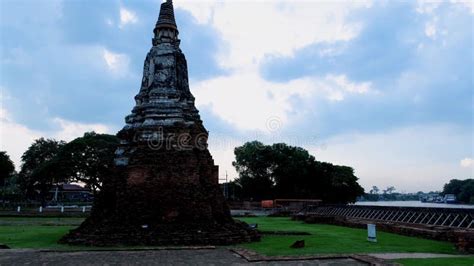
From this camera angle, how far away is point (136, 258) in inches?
440

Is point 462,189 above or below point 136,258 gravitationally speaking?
above

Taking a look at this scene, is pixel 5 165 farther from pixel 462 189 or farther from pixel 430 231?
pixel 462 189

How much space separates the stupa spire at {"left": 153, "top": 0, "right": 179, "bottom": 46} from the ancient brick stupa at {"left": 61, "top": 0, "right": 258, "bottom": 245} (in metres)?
0.50

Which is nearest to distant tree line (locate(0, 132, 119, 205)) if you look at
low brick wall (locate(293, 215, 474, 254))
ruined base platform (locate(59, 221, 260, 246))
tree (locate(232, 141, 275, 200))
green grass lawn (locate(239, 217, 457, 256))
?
tree (locate(232, 141, 275, 200))

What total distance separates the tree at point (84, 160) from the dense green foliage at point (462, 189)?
219 ft

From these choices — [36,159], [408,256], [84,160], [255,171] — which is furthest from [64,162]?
[408,256]

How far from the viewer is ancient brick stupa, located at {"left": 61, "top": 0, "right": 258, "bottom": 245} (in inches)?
573

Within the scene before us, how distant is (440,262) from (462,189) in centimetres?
8752

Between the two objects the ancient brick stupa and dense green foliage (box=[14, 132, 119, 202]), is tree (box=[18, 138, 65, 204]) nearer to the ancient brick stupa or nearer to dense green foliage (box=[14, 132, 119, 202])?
dense green foliage (box=[14, 132, 119, 202])

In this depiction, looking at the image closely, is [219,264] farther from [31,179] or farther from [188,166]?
[31,179]

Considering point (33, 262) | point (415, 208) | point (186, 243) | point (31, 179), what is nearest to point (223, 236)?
point (186, 243)

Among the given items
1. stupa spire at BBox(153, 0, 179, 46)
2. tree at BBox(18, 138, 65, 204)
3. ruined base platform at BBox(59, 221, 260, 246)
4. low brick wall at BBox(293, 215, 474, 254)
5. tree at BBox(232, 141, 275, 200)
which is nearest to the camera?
low brick wall at BBox(293, 215, 474, 254)

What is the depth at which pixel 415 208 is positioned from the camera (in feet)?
71.8

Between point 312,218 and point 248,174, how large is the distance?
100 feet
